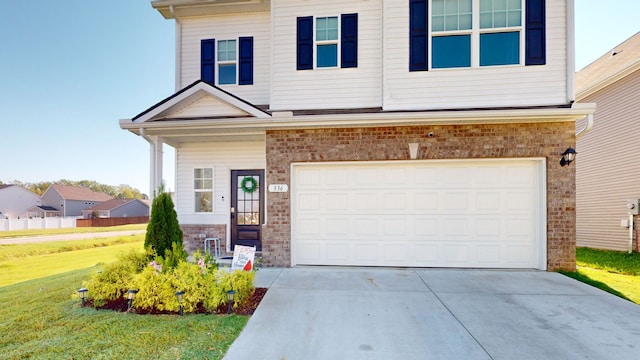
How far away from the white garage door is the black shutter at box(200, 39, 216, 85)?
153 inches

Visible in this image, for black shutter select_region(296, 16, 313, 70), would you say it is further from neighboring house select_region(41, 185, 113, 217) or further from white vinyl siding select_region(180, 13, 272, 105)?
neighboring house select_region(41, 185, 113, 217)

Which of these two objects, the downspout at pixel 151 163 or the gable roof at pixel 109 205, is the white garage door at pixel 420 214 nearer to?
the downspout at pixel 151 163

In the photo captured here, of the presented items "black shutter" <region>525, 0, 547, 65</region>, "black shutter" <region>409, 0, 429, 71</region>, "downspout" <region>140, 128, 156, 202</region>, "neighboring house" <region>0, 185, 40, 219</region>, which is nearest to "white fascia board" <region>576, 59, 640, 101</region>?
"black shutter" <region>525, 0, 547, 65</region>

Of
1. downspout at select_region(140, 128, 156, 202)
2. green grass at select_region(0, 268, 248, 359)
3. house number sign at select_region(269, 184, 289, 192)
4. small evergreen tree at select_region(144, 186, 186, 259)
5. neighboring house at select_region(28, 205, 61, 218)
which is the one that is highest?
downspout at select_region(140, 128, 156, 202)

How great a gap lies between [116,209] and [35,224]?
17056mm

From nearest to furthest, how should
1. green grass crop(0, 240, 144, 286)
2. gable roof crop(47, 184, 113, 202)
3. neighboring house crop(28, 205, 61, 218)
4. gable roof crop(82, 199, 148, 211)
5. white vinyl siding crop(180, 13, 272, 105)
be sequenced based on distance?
green grass crop(0, 240, 144, 286) → white vinyl siding crop(180, 13, 272, 105) → neighboring house crop(28, 205, 61, 218) → gable roof crop(47, 184, 113, 202) → gable roof crop(82, 199, 148, 211)

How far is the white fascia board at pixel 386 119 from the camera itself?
573 centimetres

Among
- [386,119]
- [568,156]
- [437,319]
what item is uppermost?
[386,119]

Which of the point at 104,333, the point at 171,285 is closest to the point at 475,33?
the point at 171,285

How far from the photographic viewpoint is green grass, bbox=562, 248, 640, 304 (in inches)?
202

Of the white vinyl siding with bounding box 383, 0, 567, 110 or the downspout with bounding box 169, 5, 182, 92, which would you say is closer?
the white vinyl siding with bounding box 383, 0, 567, 110

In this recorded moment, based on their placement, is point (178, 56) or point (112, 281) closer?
point (112, 281)

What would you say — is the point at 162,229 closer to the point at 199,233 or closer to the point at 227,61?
the point at 199,233

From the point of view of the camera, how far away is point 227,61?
782 cm
